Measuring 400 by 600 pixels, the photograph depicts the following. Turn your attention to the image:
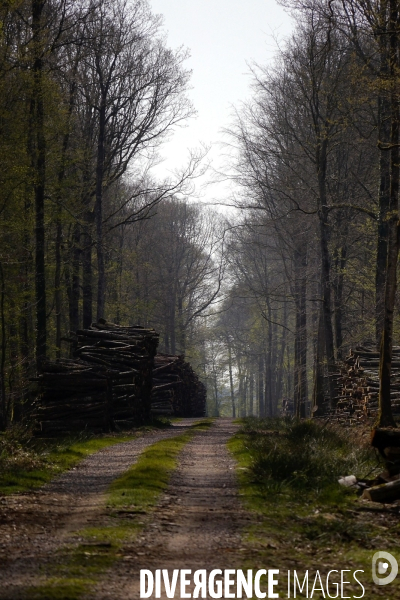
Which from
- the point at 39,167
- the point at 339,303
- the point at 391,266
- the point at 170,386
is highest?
the point at 39,167

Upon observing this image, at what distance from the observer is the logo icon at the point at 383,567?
6812 millimetres

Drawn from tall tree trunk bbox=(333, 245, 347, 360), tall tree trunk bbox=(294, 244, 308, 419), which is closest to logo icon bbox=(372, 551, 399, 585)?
tall tree trunk bbox=(333, 245, 347, 360)

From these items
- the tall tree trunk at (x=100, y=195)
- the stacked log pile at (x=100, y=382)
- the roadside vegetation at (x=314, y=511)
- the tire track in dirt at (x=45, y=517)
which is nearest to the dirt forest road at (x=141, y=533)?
the tire track in dirt at (x=45, y=517)

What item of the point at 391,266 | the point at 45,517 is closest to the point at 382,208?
the point at 391,266

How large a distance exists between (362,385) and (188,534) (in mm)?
12322

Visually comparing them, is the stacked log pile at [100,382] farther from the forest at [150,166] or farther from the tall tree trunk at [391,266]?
the tall tree trunk at [391,266]

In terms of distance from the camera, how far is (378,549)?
7703 millimetres

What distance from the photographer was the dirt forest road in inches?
245

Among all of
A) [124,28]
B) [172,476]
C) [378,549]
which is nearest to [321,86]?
[124,28]

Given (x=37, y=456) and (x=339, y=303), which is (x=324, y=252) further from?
(x=37, y=456)

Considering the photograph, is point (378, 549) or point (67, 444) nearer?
point (378, 549)

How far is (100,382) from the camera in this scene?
66.5 ft

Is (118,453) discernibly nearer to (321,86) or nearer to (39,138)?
(39,138)

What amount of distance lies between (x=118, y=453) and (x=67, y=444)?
1.74 m
